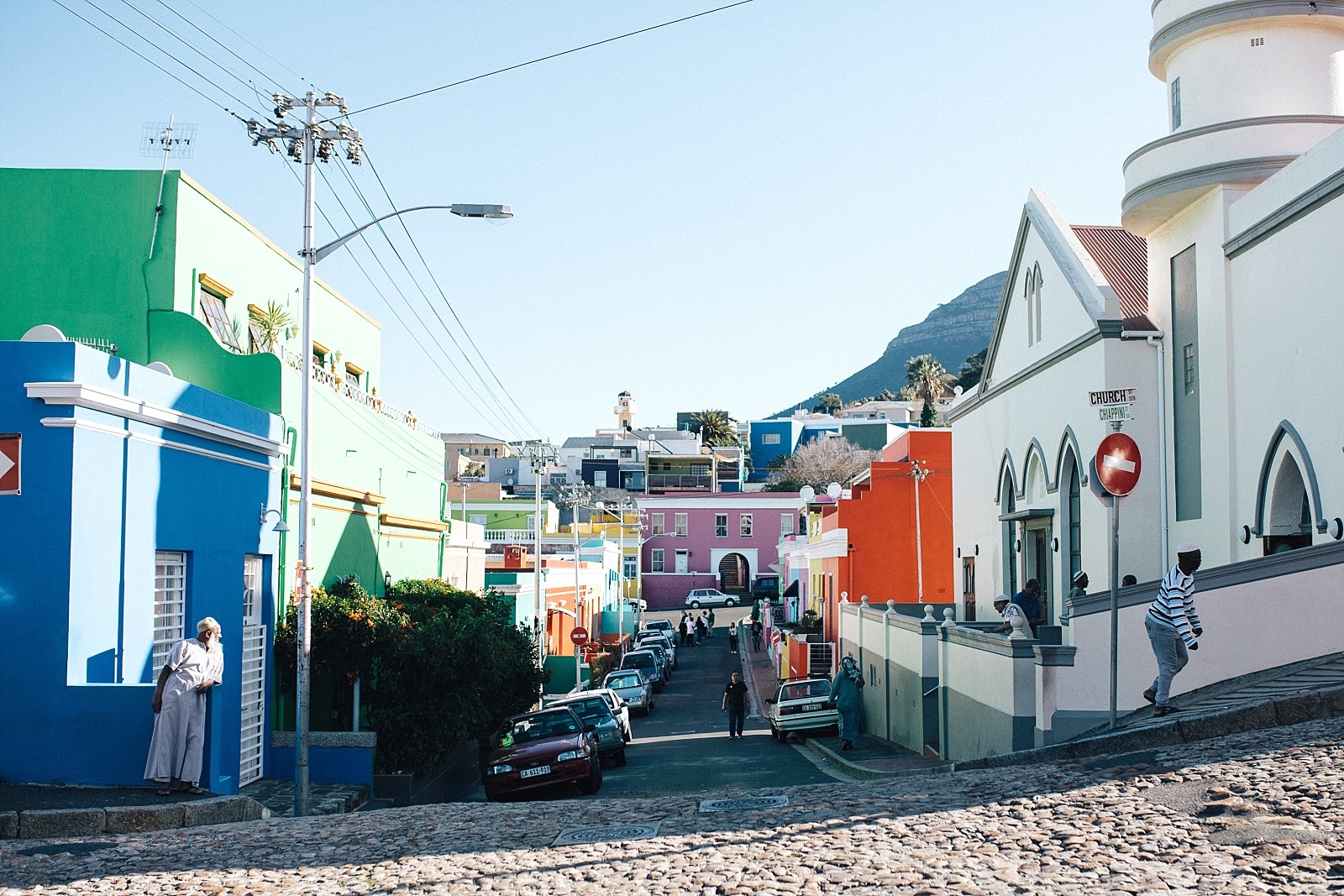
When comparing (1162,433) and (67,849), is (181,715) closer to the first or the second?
(67,849)

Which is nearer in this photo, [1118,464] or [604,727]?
[1118,464]

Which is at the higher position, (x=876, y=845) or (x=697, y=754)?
(x=876, y=845)

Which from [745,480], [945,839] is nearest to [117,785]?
[945,839]

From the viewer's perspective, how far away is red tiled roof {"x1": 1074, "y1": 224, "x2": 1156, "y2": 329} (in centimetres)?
2255

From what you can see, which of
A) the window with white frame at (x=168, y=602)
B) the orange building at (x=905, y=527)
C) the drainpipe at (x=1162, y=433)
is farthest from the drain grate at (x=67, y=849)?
the orange building at (x=905, y=527)

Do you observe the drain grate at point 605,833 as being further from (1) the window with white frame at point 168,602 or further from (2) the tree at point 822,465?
(2) the tree at point 822,465

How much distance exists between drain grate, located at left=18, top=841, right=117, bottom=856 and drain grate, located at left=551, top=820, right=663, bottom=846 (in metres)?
3.58

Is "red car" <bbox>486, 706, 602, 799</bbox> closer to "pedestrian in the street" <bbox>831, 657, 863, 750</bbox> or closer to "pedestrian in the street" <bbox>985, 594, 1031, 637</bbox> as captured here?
"pedestrian in the street" <bbox>985, 594, 1031, 637</bbox>

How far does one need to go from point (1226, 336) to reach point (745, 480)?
289 ft

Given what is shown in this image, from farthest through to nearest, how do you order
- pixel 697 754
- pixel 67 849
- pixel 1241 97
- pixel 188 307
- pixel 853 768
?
pixel 697 754 < pixel 853 768 < pixel 188 307 < pixel 1241 97 < pixel 67 849

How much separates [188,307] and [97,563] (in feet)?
30.3

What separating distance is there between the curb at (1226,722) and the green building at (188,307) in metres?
11.3

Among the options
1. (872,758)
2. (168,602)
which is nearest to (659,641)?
(872,758)

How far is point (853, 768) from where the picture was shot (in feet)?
74.7
